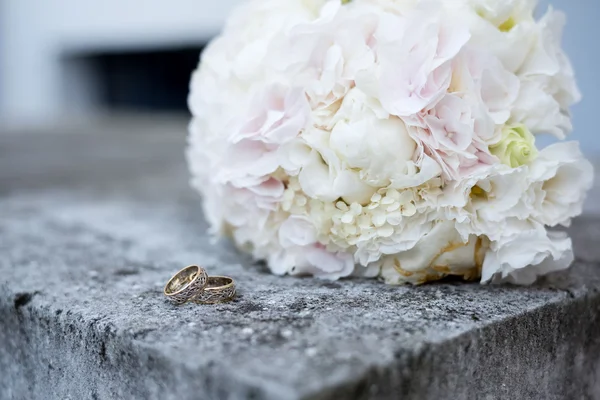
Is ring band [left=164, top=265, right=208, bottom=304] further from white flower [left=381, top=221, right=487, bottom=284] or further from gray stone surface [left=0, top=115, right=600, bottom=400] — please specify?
white flower [left=381, top=221, right=487, bottom=284]

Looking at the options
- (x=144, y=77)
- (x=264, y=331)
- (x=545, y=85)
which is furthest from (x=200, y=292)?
(x=144, y=77)

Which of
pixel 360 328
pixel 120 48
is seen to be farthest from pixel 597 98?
pixel 120 48

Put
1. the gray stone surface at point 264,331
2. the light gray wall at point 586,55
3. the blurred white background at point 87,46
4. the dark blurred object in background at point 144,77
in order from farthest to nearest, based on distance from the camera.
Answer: the dark blurred object in background at point 144,77, the blurred white background at point 87,46, the light gray wall at point 586,55, the gray stone surface at point 264,331

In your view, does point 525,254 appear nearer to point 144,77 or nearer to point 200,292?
point 200,292

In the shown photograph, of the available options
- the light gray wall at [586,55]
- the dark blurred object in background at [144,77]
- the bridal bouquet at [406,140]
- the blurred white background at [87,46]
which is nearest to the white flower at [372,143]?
the bridal bouquet at [406,140]

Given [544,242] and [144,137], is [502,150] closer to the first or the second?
[544,242]

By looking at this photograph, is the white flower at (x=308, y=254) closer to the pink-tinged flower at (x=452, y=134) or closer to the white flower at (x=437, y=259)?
the white flower at (x=437, y=259)
